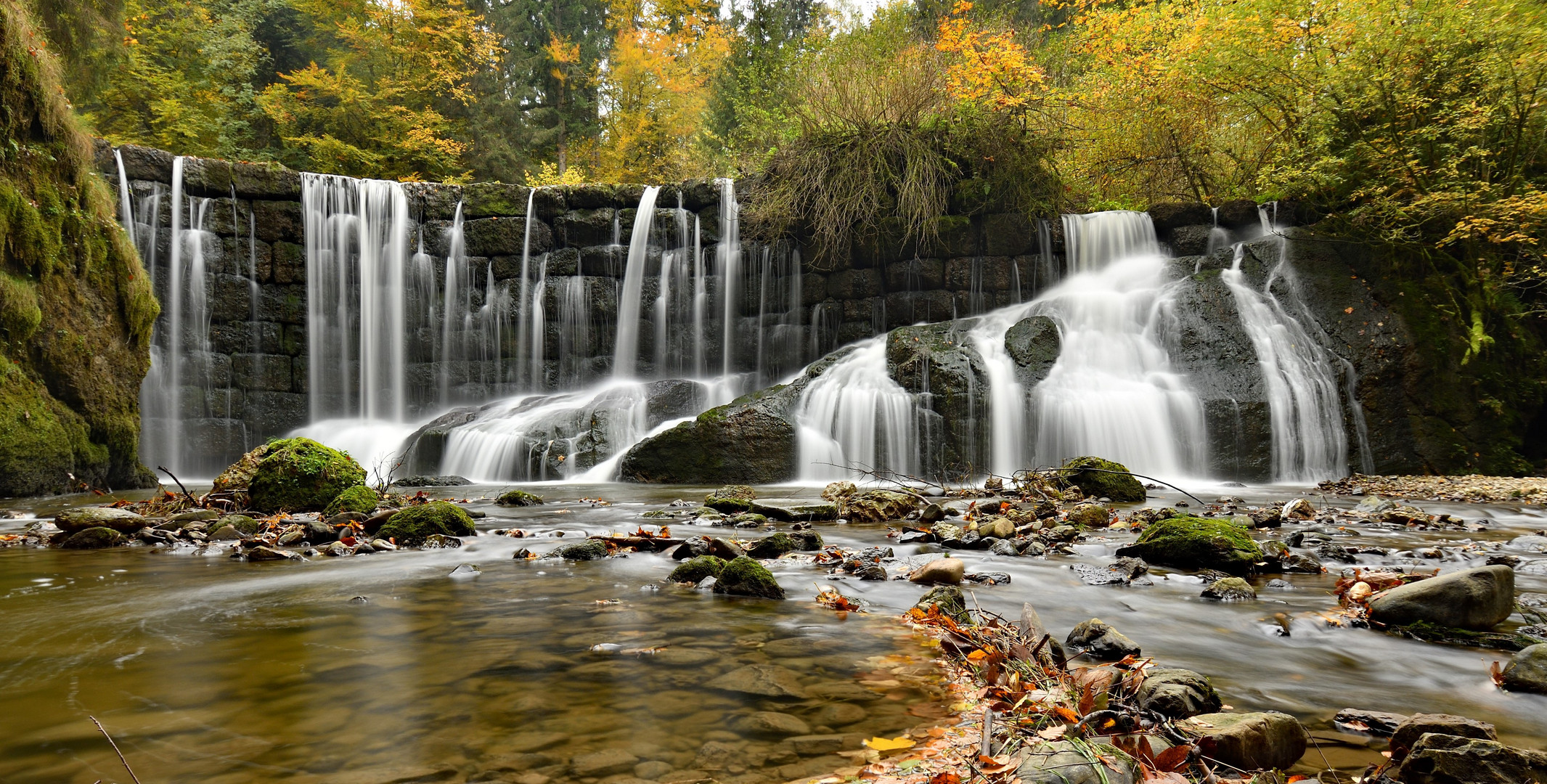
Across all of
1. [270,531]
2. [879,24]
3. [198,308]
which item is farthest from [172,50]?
[270,531]

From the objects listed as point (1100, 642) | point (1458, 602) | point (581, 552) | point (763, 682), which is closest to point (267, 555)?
point (581, 552)

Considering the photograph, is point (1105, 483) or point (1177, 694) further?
point (1105, 483)

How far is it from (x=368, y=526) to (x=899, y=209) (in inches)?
468

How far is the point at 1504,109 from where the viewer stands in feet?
36.5

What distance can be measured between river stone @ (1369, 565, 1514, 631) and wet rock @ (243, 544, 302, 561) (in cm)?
556

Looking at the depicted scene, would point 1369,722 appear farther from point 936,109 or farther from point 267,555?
point 936,109

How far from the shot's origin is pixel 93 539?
4996mm

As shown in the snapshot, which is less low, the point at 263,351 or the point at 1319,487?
the point at 263,351

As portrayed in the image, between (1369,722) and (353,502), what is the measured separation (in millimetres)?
6589

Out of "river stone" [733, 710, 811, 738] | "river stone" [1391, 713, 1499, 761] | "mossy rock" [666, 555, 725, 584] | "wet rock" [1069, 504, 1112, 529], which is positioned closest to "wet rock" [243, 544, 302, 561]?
"mossy rock" [666, 555, 725, 584]

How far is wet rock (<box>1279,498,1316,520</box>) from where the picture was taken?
6.29m

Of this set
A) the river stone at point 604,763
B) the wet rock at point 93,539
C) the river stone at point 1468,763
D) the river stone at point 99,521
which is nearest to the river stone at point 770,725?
the river stone at point 604,763

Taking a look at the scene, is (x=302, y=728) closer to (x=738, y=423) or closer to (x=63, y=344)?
(x=738, y=423)

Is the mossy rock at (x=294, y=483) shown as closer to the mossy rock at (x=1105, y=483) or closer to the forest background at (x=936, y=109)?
the mossy rock at (x=1105, y=483)
